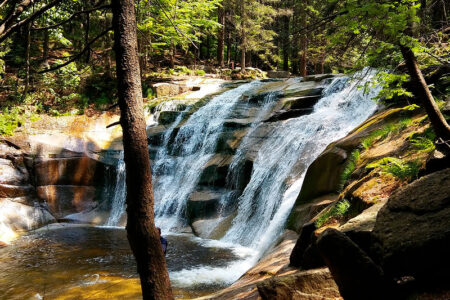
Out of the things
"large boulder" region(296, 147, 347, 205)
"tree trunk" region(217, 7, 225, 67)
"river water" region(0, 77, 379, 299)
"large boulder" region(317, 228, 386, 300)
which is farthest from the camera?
"tree trunk" region(217, 7, 225, 67)

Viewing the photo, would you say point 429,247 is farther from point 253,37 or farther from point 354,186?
point 253,37

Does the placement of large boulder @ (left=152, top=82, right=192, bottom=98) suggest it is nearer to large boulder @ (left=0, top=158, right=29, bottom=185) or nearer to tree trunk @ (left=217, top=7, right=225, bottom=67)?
tree trunk @ (left=217, top=7, right=225, bottom=67)

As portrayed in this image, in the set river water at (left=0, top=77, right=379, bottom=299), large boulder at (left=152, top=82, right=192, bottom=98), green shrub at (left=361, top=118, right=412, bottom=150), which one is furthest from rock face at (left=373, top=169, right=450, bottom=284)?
large boulder at (left=152, top=82, right=192, bottom=98)

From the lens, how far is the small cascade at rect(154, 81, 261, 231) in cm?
1359

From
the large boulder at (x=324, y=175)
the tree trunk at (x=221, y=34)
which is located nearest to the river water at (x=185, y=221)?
the large boulder at (x=324, y=175)

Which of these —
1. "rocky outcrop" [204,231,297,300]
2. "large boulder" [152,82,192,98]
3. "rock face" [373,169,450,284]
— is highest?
"large boulder" [152,82,192,98]

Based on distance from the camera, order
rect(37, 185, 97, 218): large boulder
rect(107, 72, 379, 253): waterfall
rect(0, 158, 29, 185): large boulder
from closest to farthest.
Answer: rect(107, 72, 379, 253): waterfall, rect(0, 158, 29, 185): large boulder, rect(37, 185, 97, 218): large boulder

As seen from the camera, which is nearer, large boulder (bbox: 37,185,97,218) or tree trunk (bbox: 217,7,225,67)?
large boulder (bbox: 37,185,97,218)

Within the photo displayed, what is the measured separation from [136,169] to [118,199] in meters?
11.7

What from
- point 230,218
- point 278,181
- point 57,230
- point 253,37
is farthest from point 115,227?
point 253,37

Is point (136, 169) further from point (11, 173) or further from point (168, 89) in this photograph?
point (168, 89)

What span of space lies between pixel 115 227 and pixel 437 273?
500 inches

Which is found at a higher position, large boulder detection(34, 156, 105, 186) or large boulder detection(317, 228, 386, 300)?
large boulder detection(317, 228, 386, 300)

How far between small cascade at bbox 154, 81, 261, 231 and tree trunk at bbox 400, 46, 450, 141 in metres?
9.93
